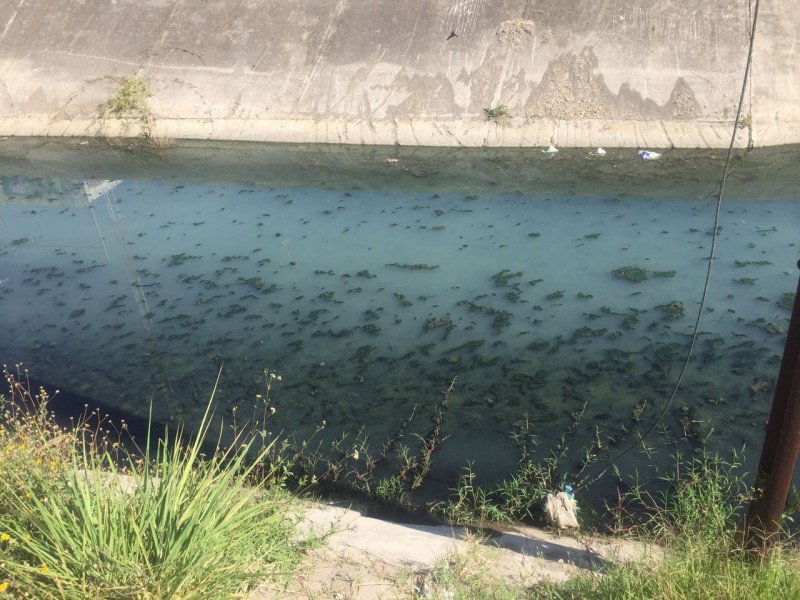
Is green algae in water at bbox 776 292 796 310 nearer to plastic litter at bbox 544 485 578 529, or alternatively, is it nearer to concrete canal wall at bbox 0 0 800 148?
plastic litter at bbox 544 485 578 529

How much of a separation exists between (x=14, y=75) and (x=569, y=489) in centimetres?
1484

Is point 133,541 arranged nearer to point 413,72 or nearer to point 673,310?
point 673,310

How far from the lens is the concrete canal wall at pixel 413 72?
11.9m

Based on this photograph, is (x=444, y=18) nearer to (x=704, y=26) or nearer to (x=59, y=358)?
(x=704, y=26)

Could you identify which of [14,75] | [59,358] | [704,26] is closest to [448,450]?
[59,358]

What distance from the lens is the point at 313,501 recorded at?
14.4ft


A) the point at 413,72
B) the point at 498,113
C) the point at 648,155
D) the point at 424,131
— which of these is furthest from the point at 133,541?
the point at 413,72

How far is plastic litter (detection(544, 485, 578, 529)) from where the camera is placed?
4223mm

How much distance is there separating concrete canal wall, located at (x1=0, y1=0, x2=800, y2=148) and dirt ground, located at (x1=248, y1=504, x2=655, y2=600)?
8.97 m

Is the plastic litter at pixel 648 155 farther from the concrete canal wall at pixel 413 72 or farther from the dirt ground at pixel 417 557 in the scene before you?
the dirt ground at pixel 417 557

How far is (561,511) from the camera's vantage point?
425 centimetres

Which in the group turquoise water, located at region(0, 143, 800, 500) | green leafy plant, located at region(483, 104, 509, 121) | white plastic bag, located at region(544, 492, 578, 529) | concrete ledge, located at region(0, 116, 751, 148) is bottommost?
white plastic bag, located at region(544, 492, 578, 529)

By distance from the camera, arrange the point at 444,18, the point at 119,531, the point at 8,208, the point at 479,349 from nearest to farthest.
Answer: the point at 119,531
the point at 479,349
the point at 8,208
the point at 444,18

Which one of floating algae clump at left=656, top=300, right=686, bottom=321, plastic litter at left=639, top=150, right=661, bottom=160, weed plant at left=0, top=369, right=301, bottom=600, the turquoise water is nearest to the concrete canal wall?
plastic litter at left=639, top=150, right=661, bottom=160
